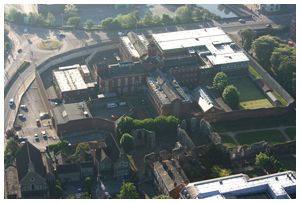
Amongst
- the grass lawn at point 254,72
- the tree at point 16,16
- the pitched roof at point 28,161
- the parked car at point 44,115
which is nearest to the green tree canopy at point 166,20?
the grass lawn at point 254,72

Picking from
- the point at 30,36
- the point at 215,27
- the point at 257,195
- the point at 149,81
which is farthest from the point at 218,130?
the point at 30,36

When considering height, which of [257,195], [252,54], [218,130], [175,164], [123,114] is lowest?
[257,195]

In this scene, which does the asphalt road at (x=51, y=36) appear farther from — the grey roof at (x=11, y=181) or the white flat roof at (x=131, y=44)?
the grey roof at (x=11, y=181)

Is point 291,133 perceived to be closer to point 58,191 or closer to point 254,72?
point 254,72

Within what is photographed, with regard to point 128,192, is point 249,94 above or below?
above

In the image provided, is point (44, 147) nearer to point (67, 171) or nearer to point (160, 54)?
point (67, 171)

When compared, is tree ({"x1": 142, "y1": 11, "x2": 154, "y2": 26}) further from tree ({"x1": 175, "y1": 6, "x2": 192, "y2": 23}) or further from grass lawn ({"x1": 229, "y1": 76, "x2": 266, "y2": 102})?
grass lawn ({"x1": 229, "y1": 76, "x2": 266, "y2": 102})

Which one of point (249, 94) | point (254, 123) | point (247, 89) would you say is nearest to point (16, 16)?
point (247, 89)
